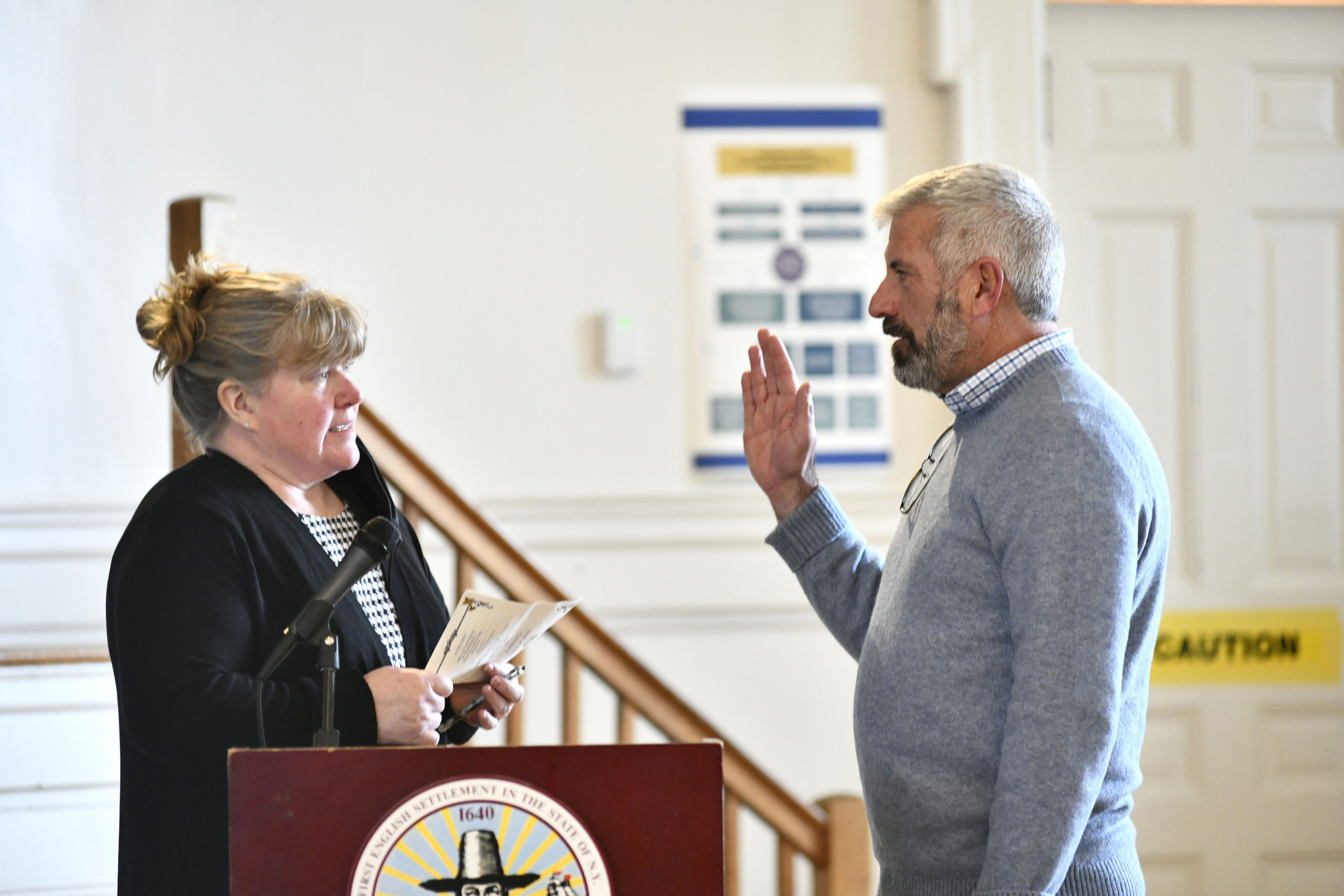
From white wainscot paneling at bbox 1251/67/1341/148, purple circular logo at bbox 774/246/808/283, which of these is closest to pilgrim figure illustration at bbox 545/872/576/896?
purple circular logo at bbox 774/246/808/283

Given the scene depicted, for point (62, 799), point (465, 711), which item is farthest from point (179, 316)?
point (62, 799)

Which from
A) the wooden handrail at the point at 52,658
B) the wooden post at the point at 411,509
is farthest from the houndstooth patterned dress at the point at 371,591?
the wooden handrail at the point at 52,658

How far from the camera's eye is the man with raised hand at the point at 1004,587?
1.16 meters

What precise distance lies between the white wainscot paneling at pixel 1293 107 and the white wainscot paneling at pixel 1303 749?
4.74 feet

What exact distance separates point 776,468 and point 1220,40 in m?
2.17

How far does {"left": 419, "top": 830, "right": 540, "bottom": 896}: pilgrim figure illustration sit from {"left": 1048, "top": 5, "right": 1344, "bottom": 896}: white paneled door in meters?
2.47

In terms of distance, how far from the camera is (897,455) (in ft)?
10.0

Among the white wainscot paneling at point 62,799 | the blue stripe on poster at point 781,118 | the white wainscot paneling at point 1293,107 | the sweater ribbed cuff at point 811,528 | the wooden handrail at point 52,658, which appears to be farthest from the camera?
the white wainscot paneling at point 1293,107

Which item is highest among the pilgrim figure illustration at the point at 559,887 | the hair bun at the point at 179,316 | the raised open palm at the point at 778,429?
the hair bun at the point at 179,316

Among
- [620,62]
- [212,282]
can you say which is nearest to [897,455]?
[620,62]

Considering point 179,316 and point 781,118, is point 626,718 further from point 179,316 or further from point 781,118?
point 781,118

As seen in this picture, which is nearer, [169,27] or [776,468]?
[776,468]

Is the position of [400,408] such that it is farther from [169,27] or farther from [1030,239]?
[1030,239]

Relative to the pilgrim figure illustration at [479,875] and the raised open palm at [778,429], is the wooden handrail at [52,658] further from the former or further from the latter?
the pilgrim figure illustration at [479,875]
